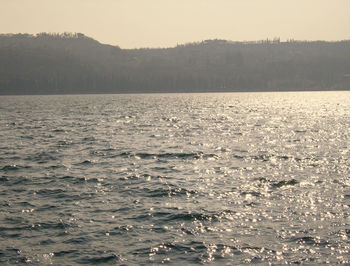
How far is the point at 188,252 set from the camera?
16.7 m

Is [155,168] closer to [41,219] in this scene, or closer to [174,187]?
[174,187]

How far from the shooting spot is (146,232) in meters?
18.9

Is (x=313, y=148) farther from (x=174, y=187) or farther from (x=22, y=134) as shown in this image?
(x=22, y=134)

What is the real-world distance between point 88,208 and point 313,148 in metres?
32.1

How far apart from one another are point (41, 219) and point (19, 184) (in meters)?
8.63

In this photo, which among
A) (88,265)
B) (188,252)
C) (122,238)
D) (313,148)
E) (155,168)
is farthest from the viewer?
(313,148)

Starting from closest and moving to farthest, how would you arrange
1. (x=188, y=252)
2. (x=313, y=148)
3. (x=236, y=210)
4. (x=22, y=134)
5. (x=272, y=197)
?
(x=188, y=252)
(x=236, y=210)
(x=272, y=197)
(x=313, y=148)
(x=22, y=134)

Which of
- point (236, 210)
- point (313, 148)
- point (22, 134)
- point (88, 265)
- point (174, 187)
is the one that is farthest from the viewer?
point (22, 134)

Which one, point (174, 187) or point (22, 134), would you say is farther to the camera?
point (22, 134)

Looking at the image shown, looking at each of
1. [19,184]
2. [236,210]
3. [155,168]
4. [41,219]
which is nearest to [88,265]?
[41,219]

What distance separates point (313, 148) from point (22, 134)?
40.5 metres

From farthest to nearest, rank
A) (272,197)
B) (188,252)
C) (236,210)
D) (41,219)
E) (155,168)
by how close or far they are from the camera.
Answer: (155,168) → (272,197) → (236,210) → (41,219) → (188,252)

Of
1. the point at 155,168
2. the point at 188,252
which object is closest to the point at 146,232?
the point at 188,252

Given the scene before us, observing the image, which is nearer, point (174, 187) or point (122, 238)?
point (122, 238)
